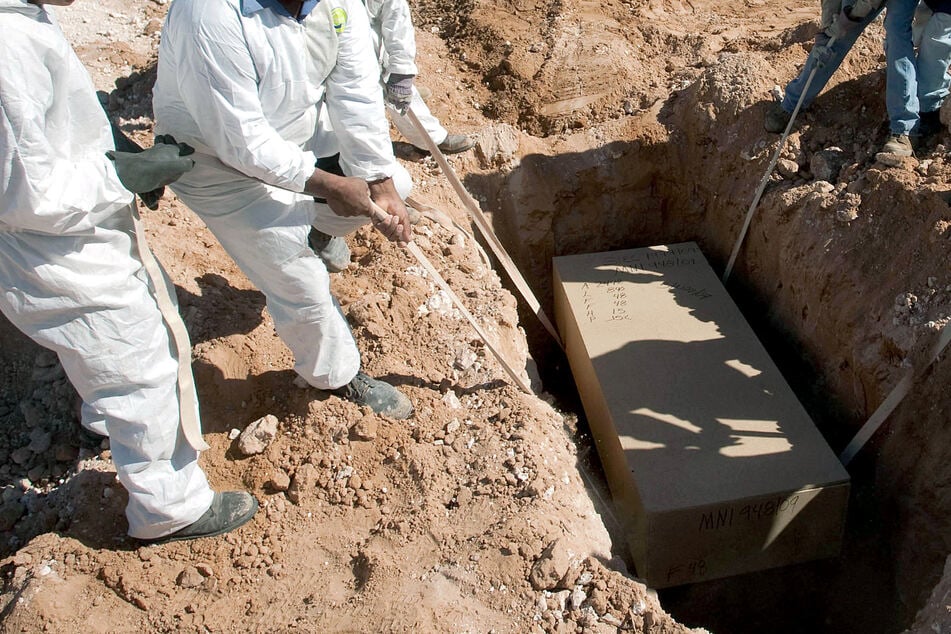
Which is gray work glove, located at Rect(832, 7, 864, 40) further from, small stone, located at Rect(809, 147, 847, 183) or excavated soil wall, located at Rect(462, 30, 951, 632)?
small stone, located at Rect(809, 147, 847, 183)

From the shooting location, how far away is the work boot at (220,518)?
2666 mm


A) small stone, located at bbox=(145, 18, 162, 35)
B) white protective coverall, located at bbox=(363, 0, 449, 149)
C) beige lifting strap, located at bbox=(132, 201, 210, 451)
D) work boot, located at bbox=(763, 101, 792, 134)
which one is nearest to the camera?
beige lifting strap, located at bbox=(132, 201, 210, 451)

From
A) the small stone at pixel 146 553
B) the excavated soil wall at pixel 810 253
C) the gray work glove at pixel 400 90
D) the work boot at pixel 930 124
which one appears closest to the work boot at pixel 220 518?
the small stone at pixel 146 553

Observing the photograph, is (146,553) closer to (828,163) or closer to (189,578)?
(189,578)

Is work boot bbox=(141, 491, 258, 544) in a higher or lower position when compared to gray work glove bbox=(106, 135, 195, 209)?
lower

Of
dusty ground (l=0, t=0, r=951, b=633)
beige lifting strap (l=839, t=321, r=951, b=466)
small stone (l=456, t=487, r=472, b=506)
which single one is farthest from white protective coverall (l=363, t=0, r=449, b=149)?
beige lifting strap (l=839, t=321, r=951, b=466)

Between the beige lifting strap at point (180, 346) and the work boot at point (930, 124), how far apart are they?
11.5 ft

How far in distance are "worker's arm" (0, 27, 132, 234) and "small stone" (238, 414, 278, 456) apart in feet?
→ 3.69

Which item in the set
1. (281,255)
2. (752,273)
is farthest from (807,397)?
(281,255)

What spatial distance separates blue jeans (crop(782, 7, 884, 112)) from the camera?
3820 mm

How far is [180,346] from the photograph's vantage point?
8.04 ft

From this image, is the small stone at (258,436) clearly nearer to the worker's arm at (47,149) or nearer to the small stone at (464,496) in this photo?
the small stone at (464,496)

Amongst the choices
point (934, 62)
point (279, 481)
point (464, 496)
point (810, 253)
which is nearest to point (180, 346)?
point (279, 481)

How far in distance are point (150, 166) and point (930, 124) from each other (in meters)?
3.55
